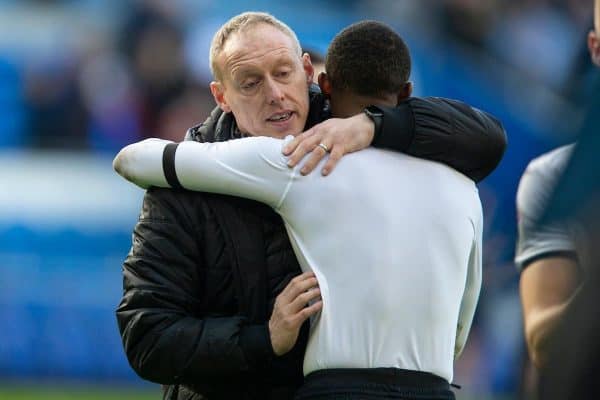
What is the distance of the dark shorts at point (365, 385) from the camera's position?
3213mm

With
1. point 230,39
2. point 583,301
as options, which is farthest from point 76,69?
point 583,301

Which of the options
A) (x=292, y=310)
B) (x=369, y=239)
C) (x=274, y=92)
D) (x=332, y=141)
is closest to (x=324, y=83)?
(x=274, y=92)

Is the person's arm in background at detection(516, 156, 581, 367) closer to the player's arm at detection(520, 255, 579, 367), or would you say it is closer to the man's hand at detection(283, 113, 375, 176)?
the player's arm at detection(520, 255, 579, 367)

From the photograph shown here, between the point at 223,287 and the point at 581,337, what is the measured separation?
1518 mm

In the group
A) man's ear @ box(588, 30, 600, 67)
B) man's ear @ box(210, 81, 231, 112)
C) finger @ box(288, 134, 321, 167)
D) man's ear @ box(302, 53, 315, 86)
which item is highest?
man's ear @ box(588, 30, 600, 67)

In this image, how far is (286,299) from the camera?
10.8 ft

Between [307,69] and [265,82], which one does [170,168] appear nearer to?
[265,82]

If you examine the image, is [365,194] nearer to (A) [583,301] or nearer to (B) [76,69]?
(A) [583,301]

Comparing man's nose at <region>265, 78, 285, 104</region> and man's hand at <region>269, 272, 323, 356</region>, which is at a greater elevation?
man's nose at <region>265, 78, 285, 104</region>

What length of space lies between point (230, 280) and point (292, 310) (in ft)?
0.72

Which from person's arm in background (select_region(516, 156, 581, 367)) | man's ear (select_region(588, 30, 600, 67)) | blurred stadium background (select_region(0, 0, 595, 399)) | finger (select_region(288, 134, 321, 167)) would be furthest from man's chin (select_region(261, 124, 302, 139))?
blurred stadium background (select_region(0, 0, 595, 399))

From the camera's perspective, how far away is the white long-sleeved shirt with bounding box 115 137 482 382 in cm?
326

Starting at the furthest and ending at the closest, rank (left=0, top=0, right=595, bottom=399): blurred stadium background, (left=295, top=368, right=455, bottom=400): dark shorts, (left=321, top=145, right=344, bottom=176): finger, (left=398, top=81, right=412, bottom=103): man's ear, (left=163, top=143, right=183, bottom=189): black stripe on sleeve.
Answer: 1. (left=0, top=0, right=595, bottom=399): blurred stadium background
2. (left=398, top=81, right=412, bottom=103): man's ear
3. (left=163, top=143, right=183, bottom=189): black stripe on sleeve
4. (left=321, top=145, right=344, bottom=176): finger
5. (left=295, top=368, right=455, bottom=400): dark shorts

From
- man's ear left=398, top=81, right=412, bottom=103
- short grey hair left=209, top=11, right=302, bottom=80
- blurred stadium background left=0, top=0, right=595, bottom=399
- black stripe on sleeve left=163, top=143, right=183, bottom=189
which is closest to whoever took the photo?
black stripe on sleeve left=163, top=143, right=183, bottom=189
